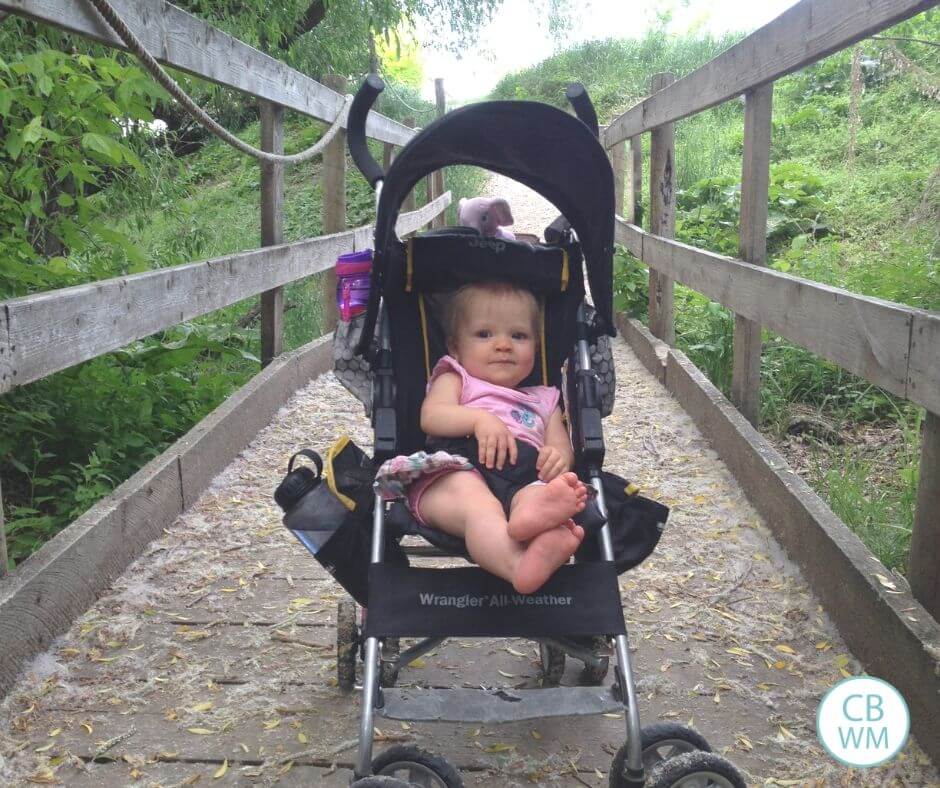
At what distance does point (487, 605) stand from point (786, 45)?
95.0 inches

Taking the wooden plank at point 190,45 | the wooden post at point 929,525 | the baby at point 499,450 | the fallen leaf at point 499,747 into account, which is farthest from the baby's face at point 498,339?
the wooden plank at point 190,45


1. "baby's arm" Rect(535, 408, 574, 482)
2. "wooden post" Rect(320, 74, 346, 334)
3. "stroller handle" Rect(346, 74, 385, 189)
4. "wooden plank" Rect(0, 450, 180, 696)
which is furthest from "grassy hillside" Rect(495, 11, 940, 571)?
"wooden plank" Rect(0, 450, 180, 696)

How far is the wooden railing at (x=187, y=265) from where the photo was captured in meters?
2.57

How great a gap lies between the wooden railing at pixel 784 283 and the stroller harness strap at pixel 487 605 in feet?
2.74

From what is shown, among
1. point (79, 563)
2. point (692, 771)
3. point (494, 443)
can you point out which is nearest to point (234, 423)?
point (79, 563)

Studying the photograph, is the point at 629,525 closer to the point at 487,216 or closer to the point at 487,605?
the point at 487,605

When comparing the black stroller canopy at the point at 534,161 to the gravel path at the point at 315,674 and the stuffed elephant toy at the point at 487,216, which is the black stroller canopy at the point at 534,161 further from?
the gravel path at the point at 315,674

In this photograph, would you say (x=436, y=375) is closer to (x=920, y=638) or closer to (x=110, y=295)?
(x=110, y=295)

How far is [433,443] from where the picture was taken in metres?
2.59

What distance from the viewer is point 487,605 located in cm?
208

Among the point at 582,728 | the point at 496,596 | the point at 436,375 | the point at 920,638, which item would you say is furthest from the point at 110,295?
the point at 920,638

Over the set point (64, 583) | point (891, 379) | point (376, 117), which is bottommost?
point (64, 583)

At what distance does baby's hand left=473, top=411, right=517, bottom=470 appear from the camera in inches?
93.0

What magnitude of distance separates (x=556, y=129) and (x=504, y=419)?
0.80 m
